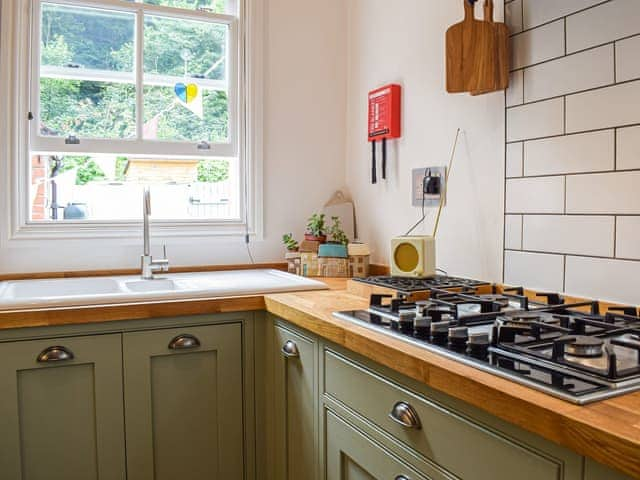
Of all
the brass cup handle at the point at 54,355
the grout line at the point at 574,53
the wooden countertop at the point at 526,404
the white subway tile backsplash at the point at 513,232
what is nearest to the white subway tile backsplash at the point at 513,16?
the grout line at the point at 574,53

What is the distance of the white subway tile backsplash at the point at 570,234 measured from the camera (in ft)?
4.88

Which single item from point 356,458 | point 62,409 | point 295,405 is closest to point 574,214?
point 356,458

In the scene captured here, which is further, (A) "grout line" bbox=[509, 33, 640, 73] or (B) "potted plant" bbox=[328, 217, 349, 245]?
(B) "potted plant" bbox=[328, 217, 349, 245]

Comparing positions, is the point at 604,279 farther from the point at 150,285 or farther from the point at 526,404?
the point at 150,285

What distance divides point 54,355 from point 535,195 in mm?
1487

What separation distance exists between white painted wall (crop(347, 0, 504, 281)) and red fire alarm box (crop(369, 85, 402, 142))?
0.04 meters

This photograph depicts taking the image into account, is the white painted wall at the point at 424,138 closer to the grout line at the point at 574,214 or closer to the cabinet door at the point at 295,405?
the grout line at the point at 574,214

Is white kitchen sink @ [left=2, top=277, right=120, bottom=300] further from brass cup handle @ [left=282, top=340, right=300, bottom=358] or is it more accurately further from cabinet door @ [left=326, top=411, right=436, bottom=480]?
cabinet door @ [left=326, top=411, right=436, bottom=480]

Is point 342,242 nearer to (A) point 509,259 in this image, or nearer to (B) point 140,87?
(A) point 509,259

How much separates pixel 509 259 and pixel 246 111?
137cm

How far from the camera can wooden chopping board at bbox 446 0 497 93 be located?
173 cm

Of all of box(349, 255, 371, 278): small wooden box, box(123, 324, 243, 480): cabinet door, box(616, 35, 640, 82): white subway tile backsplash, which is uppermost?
box(616, 35, 640, 82): white subway tile backsplash

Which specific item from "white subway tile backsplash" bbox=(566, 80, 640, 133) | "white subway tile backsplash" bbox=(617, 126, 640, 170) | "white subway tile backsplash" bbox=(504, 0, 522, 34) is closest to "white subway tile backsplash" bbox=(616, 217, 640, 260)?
"white subway tile backsplash" bbox=(617, 126, 640, 170)

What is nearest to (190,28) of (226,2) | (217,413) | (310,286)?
(226,2)
